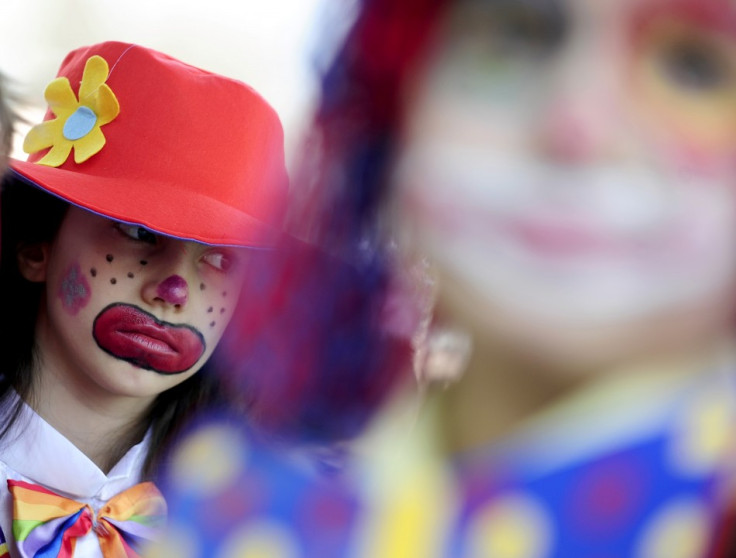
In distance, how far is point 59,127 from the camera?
911 millimetres

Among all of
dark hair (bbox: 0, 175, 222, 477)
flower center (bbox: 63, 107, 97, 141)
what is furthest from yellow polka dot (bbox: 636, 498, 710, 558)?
flower center (bbox: 63, 107, 97, 141)

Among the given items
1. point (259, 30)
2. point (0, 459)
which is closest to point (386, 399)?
point (0, 459)

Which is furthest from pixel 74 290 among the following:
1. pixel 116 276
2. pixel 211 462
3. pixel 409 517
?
pixel 409 517

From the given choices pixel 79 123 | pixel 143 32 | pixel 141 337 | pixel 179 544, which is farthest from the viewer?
pixel 143 32

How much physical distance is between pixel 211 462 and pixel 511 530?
16 cm

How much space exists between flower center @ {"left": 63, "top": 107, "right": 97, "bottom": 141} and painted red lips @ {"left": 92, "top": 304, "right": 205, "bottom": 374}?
0.64 feet

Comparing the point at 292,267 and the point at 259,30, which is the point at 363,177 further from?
the point at 259,30

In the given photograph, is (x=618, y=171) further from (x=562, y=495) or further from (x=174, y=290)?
(x=174, y=290)

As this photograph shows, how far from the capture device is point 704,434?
312mm

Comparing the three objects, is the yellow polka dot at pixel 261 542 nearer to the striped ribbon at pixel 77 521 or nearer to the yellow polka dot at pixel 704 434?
the yellow polka dot at pixel 704 434

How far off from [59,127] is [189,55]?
1.34m

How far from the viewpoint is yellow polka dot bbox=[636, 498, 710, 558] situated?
0.31m

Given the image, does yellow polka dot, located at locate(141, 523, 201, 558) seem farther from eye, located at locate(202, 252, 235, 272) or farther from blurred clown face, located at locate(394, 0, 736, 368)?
eye, located at locate(202, 252, 235, 272)

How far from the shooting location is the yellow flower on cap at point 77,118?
876 mm
